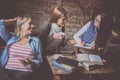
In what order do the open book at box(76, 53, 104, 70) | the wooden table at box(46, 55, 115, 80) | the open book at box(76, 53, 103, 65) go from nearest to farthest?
the wooden table at box(46, 55, 115, 80) → the open book at box(76, 53, 104, 70) → the open book at box(76, 53, 103, 65)

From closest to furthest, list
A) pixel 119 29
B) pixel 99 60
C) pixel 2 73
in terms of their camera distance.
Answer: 1. pixel 2 73
2. pixel 99 60
3. pixel 119 29

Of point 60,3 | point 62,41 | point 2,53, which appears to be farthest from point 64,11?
point 2,53

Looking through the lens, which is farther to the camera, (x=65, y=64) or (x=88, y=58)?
(x=88, y=58)

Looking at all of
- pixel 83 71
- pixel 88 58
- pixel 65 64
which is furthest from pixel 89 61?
pixel 65 64

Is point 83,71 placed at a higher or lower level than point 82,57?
lower

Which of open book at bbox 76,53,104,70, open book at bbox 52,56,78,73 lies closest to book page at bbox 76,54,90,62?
open book at bbox 76,53,104,70

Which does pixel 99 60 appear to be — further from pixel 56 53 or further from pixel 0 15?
pixel 0 15

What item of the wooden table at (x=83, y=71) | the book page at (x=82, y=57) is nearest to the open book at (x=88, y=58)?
the book page at (x=82, y=57)

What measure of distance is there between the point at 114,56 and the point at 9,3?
6.26 ft

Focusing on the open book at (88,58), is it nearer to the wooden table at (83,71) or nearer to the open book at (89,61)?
the open book at (89,61)

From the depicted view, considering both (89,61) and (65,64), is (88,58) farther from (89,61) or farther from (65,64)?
(65,64)

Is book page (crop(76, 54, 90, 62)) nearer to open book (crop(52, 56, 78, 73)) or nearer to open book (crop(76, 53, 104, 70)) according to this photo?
open book (crop(76, 53, 104, 70))

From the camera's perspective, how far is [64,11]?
13.0ft

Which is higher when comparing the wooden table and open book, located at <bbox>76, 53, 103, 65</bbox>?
open book, located at <bbox>76, 53, 103, 65</bbox>
